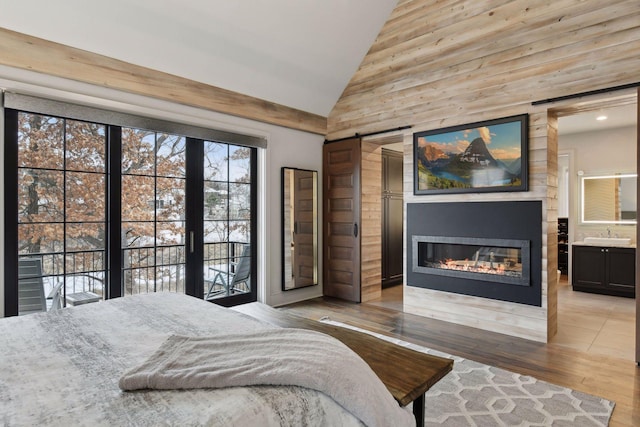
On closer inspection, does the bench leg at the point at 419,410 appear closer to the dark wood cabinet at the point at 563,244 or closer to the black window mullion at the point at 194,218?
the black window mullion at the point at 194,218

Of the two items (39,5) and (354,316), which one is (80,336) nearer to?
(39,5)

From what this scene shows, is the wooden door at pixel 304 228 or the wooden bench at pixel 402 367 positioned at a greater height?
the wooden door at pixel 304 228

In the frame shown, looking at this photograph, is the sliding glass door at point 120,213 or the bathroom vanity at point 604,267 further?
the bathroom vanity at point 604,267

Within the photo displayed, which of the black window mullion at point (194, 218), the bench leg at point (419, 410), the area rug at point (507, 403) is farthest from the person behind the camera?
the black window mullion at point (194, 218)

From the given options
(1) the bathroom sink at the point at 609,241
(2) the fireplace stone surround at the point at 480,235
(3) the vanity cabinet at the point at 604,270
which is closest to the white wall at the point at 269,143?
(2) the fireplace stone surround at the point at 480,235

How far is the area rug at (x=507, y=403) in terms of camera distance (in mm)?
2109

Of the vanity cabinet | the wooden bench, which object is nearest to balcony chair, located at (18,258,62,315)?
the wooden bench

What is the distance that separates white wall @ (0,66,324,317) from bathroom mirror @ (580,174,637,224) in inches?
182

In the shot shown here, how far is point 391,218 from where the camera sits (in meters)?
5.93

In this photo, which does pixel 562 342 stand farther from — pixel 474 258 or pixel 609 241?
pixel 609 241

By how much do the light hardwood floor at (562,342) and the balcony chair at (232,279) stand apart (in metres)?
0.66

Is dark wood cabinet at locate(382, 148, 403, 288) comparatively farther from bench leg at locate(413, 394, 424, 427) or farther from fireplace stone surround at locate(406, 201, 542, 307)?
bench leg at locate(413, 394, 424, 427)

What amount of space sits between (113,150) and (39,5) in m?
1.22

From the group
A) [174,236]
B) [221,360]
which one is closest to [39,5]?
[174,236]
